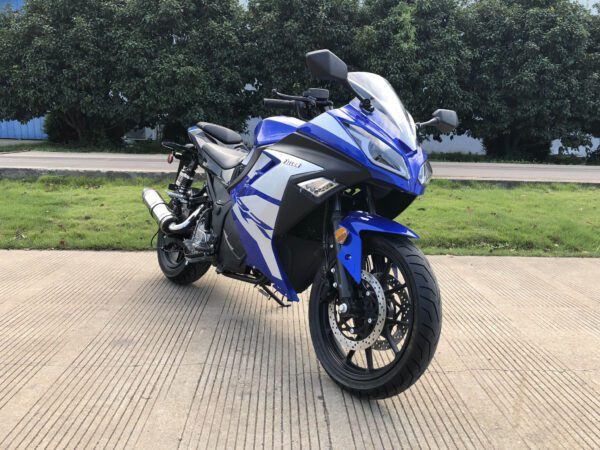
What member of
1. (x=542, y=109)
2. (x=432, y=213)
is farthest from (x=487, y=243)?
(x=542, y=109)

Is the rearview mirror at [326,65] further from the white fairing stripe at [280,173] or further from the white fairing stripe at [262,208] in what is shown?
the white fairing stripe at [262,208]

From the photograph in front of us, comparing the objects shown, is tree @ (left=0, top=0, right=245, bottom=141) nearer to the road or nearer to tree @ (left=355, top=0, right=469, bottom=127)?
tree @ (left=355, top=0, right=469, bottom=127)

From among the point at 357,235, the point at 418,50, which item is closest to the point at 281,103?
the point at 357,235

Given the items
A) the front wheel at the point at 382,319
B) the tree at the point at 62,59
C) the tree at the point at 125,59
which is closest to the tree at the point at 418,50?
the tree at the point at 125,59

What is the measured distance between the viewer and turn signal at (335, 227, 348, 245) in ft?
8.37

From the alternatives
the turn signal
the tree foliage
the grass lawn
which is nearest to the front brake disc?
the turn signal

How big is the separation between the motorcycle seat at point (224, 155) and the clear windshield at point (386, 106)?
1.20m

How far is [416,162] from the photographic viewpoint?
2463 mm

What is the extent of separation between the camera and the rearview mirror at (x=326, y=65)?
2.43 m

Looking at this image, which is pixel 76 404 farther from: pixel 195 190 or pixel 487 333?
pixel 487 333

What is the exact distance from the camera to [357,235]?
251 centimetres

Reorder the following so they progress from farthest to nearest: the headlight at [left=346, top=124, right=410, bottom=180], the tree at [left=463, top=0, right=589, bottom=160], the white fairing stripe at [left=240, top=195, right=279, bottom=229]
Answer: the tree at [left=463, top=0, right=589, bottom=160] < the white fairing stripe at [left=240, top=195, right=279, bottom=229] < the headlight at [left=346, top=124, right=410, bottom=180]

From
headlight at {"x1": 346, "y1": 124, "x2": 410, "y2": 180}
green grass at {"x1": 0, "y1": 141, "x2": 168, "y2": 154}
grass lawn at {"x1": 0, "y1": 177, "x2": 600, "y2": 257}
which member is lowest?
green grass at {"x1": 0, "y1": 141, "x2": 168, "y2": 154}

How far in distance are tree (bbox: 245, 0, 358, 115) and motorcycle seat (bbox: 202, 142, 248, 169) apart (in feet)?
47.9
